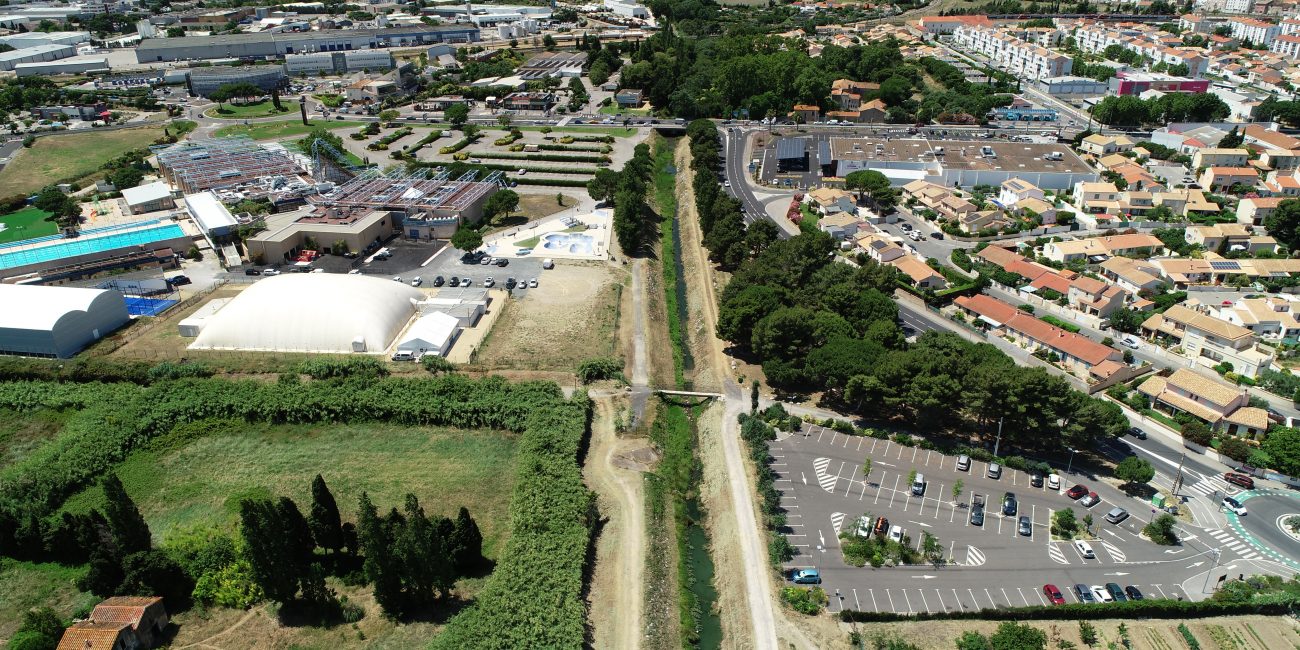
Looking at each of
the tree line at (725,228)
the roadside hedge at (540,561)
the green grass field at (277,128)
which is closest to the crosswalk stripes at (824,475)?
the roadside hedge at (540,561)

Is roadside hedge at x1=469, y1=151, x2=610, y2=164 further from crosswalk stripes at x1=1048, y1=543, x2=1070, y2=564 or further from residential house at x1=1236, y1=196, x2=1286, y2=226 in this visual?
crosswalk stripes at x1=1048, y1=543, x2=1070, y2=564

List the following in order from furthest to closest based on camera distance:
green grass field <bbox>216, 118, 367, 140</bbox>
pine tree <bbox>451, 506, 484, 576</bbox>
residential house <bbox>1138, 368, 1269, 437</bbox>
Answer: green grass field <bbox>216, 118, 367, 140</bbox> → residential house <bbox>1138, 368, 1269, 437</bbox> → pine tree <bbox>451, 506, 484, 576</bbox>

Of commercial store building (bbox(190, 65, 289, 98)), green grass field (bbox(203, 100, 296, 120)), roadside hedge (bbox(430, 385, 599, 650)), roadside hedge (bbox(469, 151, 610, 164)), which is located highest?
commercial store building (bbox(190, 65, 289, 98))

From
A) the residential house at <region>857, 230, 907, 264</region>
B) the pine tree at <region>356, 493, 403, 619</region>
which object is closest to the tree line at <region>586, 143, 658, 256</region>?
the residential house at <region>857, 230, 907, 264</region>

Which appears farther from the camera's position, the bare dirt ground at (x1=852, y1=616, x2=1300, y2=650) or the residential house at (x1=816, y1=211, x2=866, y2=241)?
the residential house at (x1=816, y1=211, x2=866, y2=241)

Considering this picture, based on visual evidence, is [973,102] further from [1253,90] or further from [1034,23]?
[1034,23]

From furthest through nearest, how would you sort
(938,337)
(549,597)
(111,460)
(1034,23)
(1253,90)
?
(1034,23)
(1253,90)
(938,337)
(111,460)
(549,597)

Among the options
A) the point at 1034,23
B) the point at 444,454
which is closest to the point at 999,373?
the point at 444,454
